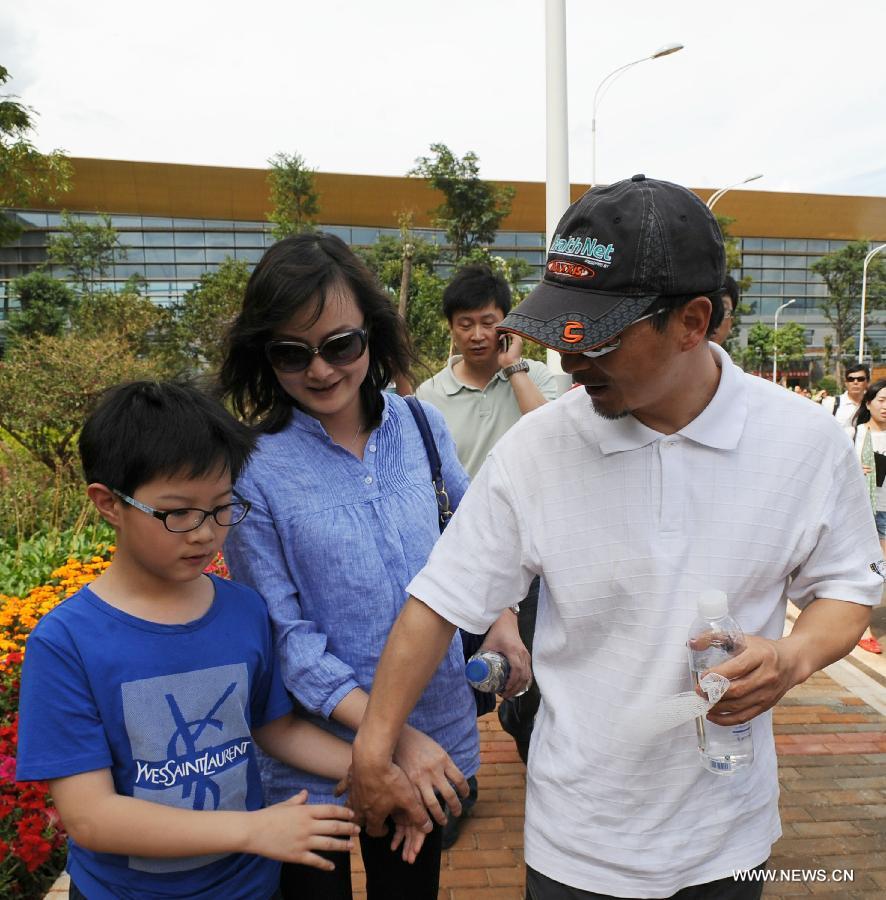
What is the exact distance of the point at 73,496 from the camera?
7.21 metres

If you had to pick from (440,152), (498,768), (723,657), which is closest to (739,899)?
(723,657)

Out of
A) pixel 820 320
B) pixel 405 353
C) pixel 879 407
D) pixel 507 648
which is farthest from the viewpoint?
pixel 820 320

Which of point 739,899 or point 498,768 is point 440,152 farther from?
point 739,899

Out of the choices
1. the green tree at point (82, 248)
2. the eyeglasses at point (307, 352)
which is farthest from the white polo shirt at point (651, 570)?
the green tree at point (82, 248)

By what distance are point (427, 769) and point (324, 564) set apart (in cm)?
45

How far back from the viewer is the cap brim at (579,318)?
4.10 feet

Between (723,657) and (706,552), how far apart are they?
0.18 metres

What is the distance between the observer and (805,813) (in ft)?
10.8

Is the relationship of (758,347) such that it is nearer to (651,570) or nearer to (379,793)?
(651,570)

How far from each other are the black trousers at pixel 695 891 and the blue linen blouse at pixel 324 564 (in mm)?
401

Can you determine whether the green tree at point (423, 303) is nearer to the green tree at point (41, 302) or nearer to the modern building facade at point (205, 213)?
the green tree at point (41, 302)

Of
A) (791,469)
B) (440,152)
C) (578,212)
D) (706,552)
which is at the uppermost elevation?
(440,152)

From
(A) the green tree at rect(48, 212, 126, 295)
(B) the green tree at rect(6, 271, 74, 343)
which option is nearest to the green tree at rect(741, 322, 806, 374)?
(A) the green tree at rect(48, 212, 126, 295)

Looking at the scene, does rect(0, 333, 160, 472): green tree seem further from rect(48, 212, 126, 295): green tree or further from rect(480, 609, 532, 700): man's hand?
rect(48, 212, 126, 295): green tree
